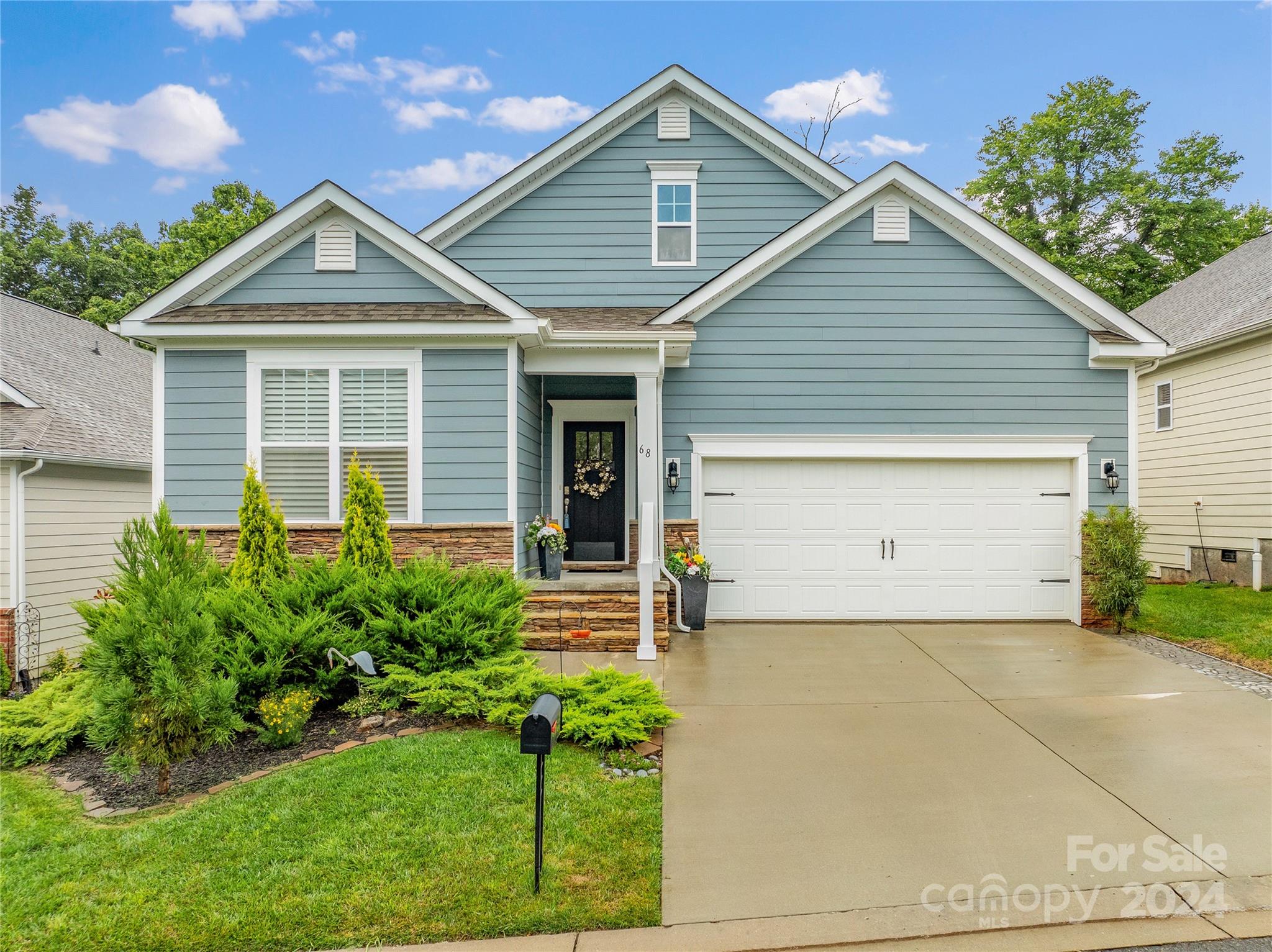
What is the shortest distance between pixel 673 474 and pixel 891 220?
426 cm

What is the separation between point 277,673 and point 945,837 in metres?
4.50

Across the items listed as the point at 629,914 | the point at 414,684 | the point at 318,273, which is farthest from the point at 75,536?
the point at 629,914

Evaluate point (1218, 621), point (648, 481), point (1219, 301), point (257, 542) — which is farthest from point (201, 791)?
point (1219, 301)

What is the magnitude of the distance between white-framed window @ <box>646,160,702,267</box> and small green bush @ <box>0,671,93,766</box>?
28.0ft

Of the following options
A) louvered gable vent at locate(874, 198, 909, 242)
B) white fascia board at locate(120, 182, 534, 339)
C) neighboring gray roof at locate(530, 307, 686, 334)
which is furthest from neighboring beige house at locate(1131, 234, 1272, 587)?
white fascia board at locate(120, 182, 534, 339)

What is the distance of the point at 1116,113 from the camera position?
70.3 ft

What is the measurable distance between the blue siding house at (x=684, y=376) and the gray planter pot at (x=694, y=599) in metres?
0.59

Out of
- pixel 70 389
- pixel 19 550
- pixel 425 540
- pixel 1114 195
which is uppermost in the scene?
pixel 1114 195

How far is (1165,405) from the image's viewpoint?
1393 cm

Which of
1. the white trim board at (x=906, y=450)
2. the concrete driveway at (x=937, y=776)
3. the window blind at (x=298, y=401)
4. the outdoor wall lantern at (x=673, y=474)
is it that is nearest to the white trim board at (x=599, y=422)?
the outdoor wall lantern at (x=673, y=474)

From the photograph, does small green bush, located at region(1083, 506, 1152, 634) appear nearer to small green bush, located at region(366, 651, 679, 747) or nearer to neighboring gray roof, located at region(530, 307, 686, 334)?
neighboring gray roof, located at region(530, 307, 686, 334)

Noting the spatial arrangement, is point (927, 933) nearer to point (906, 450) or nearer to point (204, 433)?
point (906, 450)

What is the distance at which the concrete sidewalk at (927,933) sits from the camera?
294 centimetres

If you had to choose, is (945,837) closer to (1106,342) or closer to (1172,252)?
(1106,342)
